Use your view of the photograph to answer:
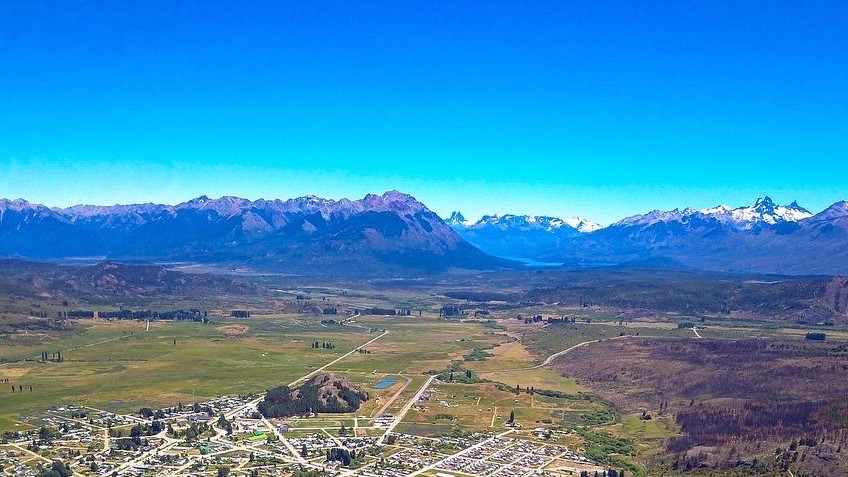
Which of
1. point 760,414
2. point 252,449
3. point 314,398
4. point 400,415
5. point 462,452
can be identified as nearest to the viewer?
point 462,452

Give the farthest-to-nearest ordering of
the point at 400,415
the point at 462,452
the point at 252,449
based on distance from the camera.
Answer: the point at 400,415
the point at 252,449
the point at 462,452

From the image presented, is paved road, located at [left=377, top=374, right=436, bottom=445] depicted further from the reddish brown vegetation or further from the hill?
the reddish brown vegetation

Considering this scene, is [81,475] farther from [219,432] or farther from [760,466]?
[760,466]

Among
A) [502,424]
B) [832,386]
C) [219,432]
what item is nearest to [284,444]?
[219,432]

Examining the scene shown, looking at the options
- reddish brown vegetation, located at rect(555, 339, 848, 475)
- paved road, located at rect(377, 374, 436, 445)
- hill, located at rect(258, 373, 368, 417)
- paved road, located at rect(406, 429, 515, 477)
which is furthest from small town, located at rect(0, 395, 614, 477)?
reddish brown vegetation, located at rect(555, 339, 848, 475)

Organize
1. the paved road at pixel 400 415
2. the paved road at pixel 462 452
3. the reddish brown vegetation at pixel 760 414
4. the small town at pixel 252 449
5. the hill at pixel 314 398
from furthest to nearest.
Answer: the hill at pixel 314 398 < the paved road at pixel 400 415 < the reddish brown vegetation at pixel 760 414 < the small town at pixel 252 449 < the paved road at pixel 462 452

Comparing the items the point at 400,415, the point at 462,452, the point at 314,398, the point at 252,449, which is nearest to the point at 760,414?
the point at 462,452

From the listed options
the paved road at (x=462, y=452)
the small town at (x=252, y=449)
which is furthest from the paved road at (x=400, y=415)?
the paved road at (x=462, y=452)

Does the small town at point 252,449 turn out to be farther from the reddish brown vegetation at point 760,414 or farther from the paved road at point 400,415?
the reddish brown vegetation at point 760,414

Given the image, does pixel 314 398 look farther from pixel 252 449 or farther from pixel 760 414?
pixel 760 414

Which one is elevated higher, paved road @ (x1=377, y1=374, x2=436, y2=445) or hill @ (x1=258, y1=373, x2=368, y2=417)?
hill @ (x1=258, y1=373, x2=368, y2=417)

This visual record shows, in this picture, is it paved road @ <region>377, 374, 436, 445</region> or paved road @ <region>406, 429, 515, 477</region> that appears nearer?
paved road @ <region>406, 429, 515, 477</region>
